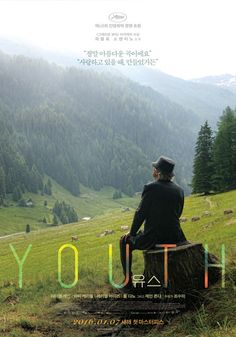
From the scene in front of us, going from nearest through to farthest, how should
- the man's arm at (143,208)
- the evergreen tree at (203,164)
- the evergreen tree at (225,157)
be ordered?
the man's arm at (143,208), the evergreen tree at (225,157), the evergreen tree at (203,164)

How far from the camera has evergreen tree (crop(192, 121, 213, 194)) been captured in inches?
3366

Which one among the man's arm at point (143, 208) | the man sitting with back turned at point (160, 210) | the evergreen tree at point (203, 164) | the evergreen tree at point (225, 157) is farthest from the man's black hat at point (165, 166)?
the evergreen tree at point (203, 164)

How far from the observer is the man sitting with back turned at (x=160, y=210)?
12.0 meters

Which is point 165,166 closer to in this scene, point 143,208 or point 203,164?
point 143,208

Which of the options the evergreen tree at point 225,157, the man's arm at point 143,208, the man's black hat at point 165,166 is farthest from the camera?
the evergreen tree at point 225,157

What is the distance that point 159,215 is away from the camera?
1202 cm

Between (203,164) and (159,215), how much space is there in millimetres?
75269

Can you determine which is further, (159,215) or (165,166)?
(165,166)

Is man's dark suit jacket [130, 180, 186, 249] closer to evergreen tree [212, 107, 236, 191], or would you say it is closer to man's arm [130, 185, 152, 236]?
man's arm [130, 185, 152, 236]

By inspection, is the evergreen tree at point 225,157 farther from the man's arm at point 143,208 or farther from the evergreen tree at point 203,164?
the man's arm at point 143,208

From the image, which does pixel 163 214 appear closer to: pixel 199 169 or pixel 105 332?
pixel 105 332

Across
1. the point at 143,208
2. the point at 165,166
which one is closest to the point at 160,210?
the point at 143,208

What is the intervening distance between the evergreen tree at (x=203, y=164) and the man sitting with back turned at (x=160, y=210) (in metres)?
73.8

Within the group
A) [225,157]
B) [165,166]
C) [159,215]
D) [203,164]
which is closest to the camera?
[159,215]
